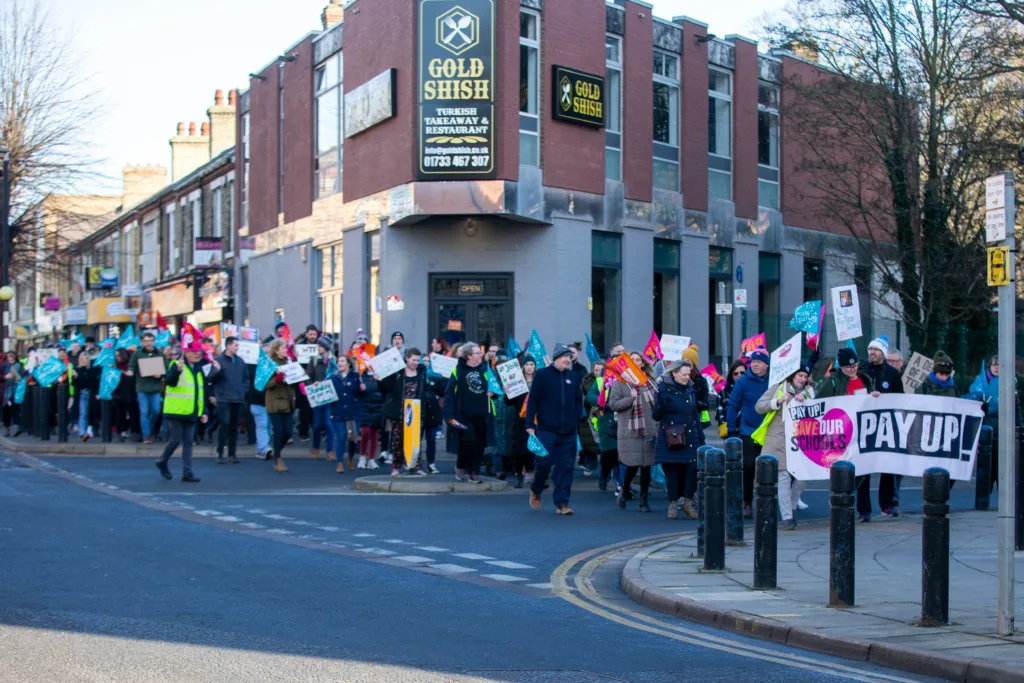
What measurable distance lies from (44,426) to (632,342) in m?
13.4

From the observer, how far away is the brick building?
2789cm

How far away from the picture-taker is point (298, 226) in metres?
34.7

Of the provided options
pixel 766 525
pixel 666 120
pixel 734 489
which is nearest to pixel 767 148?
pixel 666 120

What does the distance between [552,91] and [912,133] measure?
7.88m

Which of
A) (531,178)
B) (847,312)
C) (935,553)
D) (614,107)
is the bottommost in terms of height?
(935,553)

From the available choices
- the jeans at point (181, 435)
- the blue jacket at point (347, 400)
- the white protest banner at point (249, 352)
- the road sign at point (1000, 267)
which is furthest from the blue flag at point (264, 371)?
the road sign at point (1000, 267)

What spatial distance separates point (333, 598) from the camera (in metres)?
8.55

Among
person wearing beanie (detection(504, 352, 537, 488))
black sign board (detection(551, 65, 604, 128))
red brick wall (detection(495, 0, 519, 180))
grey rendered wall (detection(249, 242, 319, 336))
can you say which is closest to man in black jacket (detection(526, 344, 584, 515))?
person wearing beanie (detection(504, 352, 537, 488))

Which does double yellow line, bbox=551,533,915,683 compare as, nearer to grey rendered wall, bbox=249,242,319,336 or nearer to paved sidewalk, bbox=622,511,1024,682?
paved sidewalk, bbox=622,511,1024,682

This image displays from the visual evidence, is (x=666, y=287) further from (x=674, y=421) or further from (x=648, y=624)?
(x=648, y=624)

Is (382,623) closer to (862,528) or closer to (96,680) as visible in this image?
(96,680)

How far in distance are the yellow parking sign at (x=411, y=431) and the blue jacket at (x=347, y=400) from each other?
190 centimetres

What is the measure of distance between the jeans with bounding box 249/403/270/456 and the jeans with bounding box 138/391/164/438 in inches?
86.8

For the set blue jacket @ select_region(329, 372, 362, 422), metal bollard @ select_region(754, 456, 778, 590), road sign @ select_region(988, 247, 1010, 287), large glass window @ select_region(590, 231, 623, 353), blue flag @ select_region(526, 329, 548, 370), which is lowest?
metal bollard @ select_region(754, 456, 778, 590)
